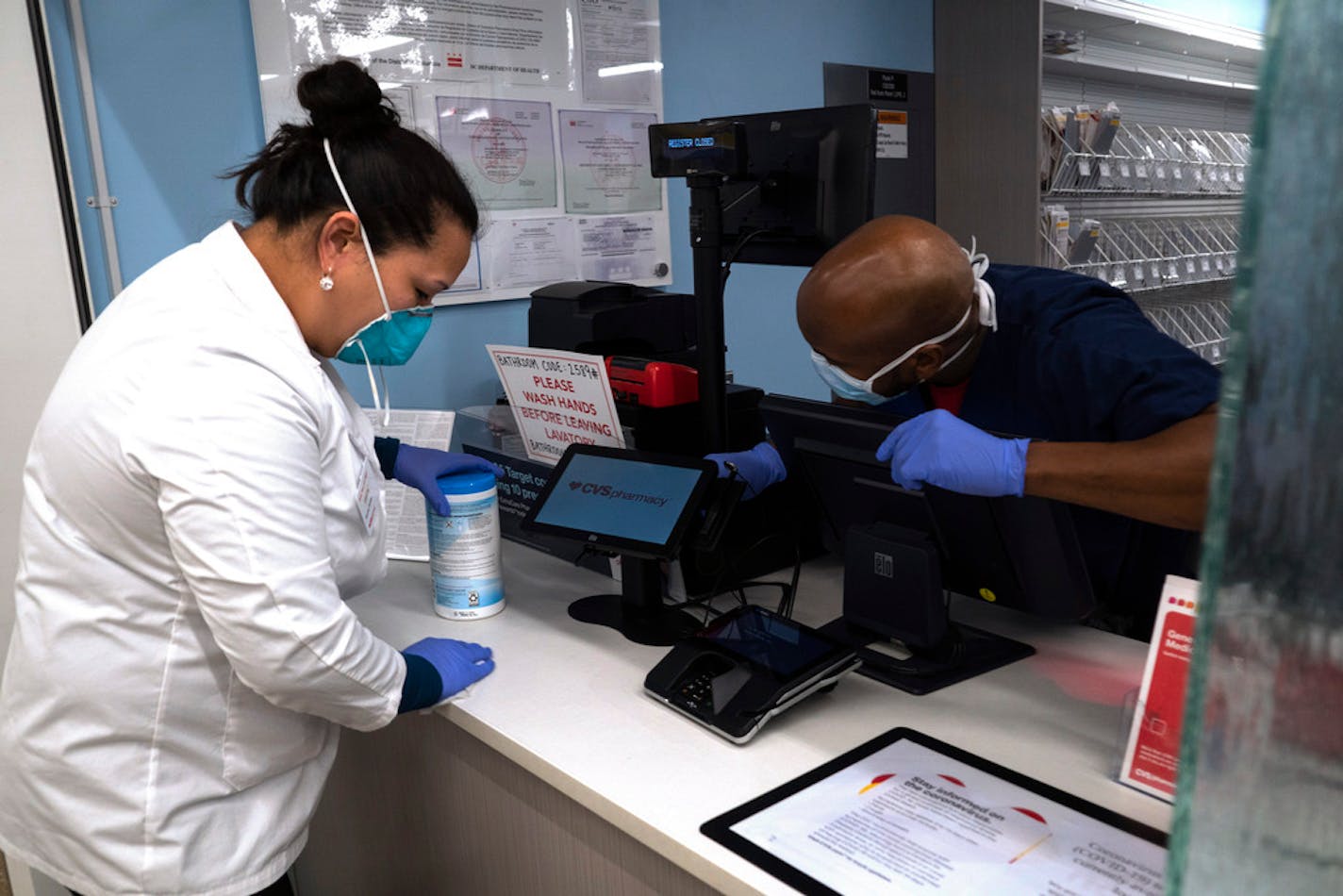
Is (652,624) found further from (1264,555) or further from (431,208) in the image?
(1264,555)

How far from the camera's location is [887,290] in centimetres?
146

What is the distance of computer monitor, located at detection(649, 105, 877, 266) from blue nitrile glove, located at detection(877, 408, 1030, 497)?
491mm

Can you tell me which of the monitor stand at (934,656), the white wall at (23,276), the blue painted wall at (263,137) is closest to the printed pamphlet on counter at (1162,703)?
the monitor stand at (934,656)

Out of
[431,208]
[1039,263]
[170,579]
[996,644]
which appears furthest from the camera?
[1039,263]

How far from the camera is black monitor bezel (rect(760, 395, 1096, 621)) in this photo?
4.20 feet

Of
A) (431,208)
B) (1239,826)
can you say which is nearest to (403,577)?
(431,208)

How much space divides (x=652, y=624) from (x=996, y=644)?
1.72ft

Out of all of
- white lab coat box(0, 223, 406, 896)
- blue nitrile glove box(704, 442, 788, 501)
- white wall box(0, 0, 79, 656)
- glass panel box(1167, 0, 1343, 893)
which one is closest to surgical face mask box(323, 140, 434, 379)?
white lab coat box(0, 223, 406, 896)

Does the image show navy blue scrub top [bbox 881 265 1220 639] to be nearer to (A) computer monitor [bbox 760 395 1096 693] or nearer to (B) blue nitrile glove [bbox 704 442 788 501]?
(A) computer monitor [bbox 760 395 1096 693]

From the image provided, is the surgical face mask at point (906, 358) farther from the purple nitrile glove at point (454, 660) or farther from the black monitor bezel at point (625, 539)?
the purple nitrile glove at point (454, 660)

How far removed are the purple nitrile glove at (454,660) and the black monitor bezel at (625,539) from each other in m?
0.23

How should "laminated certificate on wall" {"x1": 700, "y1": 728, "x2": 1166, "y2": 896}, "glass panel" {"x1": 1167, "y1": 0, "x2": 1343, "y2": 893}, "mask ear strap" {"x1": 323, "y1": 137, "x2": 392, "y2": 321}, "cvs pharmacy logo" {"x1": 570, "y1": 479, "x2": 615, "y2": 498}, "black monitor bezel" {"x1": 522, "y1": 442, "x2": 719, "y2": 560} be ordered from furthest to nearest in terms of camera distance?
"cvs pharmacy logo" {"x1": 570, "y1": 479, "x2": 615, "y2": 498}, "black monitor bezel" {"x1": 522, "y1": 442, "x2": 719, "y2": 560}, "mask ear strap" {"x1": 323, "y1": 137, "x2": 392, "y2": 321}, "laminated certificate on wall" {"x1": 700, "y1": 728, "x2": 1166, "y2": 896}, "glass panel" {"x1": 1167, "y1": 0, "x2": 1343, "y2": 893}

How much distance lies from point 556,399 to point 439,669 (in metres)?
0.57

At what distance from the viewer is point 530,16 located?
250 cm
